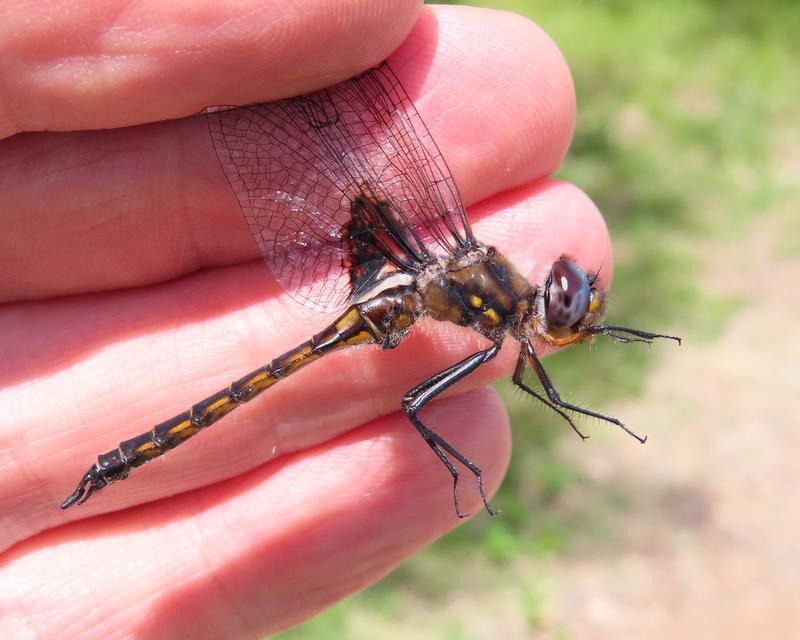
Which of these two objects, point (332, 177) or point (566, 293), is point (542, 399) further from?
point (332, 177)

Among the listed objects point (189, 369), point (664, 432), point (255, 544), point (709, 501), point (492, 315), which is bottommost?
point (709, 501)

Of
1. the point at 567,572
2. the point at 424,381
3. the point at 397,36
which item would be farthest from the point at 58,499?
the point at 567,572

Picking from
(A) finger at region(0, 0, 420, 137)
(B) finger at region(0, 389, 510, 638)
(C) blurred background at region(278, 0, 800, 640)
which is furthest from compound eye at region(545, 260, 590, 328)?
(C) blurred background at region(278, 0, 800, 640)

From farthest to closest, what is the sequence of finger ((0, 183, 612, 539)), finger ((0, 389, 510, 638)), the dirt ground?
the dirt ground < finger ((0, 389, 510, 638)) < finger ((0, 183, 612, 539))

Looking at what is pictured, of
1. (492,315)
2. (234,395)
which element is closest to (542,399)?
(492,315)

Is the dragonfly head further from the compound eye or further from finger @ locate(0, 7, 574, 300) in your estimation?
finger @ locate(0, 7, 574, 300)

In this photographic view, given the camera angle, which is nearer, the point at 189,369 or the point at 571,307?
the point at 571,307

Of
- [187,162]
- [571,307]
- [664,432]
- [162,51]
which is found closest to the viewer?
[162,51]

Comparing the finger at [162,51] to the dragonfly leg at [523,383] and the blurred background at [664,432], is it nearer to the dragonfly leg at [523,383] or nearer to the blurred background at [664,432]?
the dragonfly leg at [523,383]
